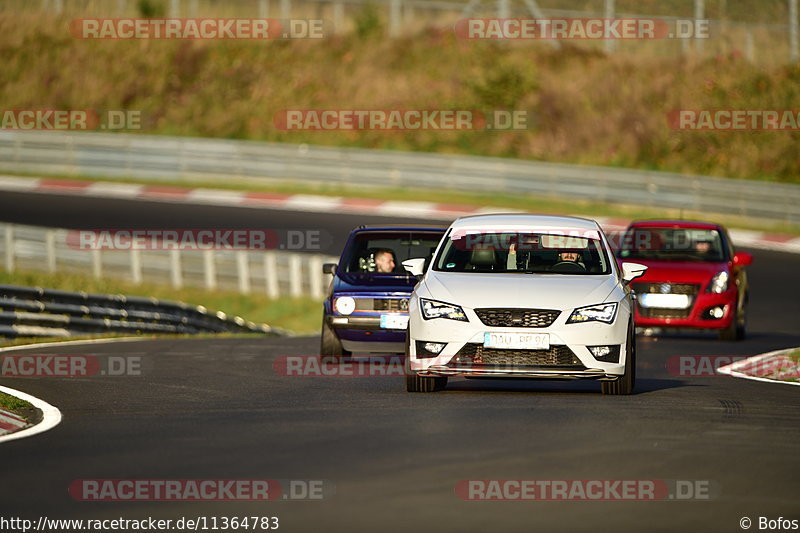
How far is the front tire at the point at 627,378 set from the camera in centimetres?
1300

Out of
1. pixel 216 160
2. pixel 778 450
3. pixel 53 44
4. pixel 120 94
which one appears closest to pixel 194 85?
pixel 120 94

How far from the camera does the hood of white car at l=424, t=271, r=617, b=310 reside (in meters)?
12.6

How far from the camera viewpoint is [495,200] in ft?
140

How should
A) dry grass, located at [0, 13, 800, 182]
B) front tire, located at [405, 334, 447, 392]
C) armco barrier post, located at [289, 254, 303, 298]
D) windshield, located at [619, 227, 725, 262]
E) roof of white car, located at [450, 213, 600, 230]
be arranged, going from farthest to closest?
dry grass, located at [0, 13, 800, 182], armco barrier post, located at [289, 254, 303, 298], windshield, located at [619, 227, 725, 262], roof of white car, located at [450, 213, 600, 230], front tire, located at [405, 334, 447, 392]

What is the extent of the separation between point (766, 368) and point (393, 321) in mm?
4179

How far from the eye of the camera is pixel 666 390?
14.1 metres

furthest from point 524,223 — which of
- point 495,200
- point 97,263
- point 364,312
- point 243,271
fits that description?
point 495,200

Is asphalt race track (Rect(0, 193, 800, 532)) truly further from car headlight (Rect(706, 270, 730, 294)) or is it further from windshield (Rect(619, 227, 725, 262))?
windshield (Rect(619, 227, 725, 262))

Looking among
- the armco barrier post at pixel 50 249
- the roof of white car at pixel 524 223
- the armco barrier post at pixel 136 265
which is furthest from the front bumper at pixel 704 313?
the armco barrier post at pixel 50 249

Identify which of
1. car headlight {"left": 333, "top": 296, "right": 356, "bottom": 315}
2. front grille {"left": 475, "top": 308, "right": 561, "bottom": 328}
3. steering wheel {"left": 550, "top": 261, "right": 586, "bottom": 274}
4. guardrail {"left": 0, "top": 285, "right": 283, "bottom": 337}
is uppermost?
steering wheel {"left": 550, "top": 261, "right": 586, "bottom": 274}

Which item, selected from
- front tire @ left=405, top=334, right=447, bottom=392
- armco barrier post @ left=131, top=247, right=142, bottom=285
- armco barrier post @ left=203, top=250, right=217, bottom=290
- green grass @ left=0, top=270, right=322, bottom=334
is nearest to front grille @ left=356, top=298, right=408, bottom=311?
front tire @ left=405, top=334, right=447, bottom=392

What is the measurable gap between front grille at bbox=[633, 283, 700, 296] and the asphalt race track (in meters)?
4.75

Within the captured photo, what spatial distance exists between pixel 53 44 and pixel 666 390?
5127 centimetres

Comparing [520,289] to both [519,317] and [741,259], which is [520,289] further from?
[741,259]
